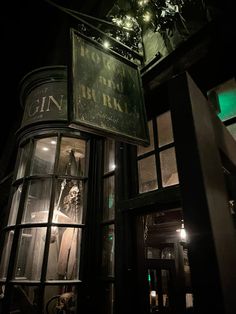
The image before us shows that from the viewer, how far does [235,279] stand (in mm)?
859

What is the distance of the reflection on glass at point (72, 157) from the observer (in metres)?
3.88

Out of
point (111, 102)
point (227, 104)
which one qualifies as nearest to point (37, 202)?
point (111, 102)

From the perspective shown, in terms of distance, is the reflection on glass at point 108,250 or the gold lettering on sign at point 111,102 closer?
the gold lettering on sign at point 111,102

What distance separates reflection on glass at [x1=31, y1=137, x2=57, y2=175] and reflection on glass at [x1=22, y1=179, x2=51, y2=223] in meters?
0.21


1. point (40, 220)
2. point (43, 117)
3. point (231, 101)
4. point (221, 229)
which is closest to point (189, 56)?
point (231, 101)

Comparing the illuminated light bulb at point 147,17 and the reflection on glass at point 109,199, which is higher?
the illuminated light bulb at point 147,17

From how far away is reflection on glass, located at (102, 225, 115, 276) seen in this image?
3264 mm

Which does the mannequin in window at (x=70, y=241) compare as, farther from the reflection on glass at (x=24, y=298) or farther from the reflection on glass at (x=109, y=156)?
the reflection on glass at (x=109, y=156)

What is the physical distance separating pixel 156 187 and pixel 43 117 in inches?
91.7

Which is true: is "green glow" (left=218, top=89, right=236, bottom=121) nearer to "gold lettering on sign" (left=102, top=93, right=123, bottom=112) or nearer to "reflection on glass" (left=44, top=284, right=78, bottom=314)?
"gold lettering on sign" (left=102, top=93, right=123, bottom=112)

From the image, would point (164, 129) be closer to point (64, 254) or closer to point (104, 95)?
point (104, 95)

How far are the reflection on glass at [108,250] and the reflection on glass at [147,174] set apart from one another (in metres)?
0.76

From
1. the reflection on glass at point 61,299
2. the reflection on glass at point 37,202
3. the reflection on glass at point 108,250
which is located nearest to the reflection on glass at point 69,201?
the reflection on glass at point 37,202

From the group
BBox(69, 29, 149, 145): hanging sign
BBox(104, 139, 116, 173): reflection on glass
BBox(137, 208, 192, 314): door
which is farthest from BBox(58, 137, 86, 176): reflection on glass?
BBox(69, 29, 149, 145): hanging sign
